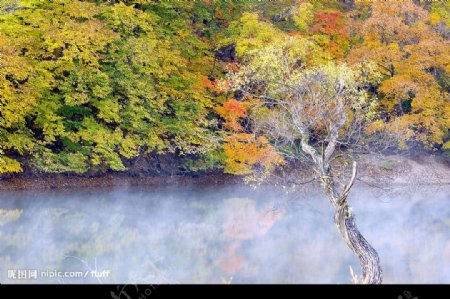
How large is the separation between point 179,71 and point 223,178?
418cm

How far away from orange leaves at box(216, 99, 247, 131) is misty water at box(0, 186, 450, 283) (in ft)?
7.87

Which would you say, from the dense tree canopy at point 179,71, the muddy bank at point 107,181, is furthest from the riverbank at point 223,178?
the dense tree canopy at point 179,71

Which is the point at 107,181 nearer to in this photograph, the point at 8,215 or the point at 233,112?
the point at 8,215

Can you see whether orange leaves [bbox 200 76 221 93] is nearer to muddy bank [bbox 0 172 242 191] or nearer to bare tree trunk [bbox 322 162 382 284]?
muddy bank [bbox 0 172 242 191]

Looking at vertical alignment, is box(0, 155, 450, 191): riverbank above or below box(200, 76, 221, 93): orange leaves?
below

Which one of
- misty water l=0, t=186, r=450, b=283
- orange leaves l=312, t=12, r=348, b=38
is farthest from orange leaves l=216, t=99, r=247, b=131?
orange leaves l=312, t=12, r=348, b=38

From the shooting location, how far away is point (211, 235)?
1280 cm

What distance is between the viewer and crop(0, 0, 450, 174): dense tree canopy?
587 inches

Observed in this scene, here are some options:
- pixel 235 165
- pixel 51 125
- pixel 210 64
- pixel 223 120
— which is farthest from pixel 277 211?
pixel 51 125

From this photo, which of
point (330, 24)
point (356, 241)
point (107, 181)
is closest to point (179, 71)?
point (107, 181)

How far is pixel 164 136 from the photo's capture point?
17.9 metres
